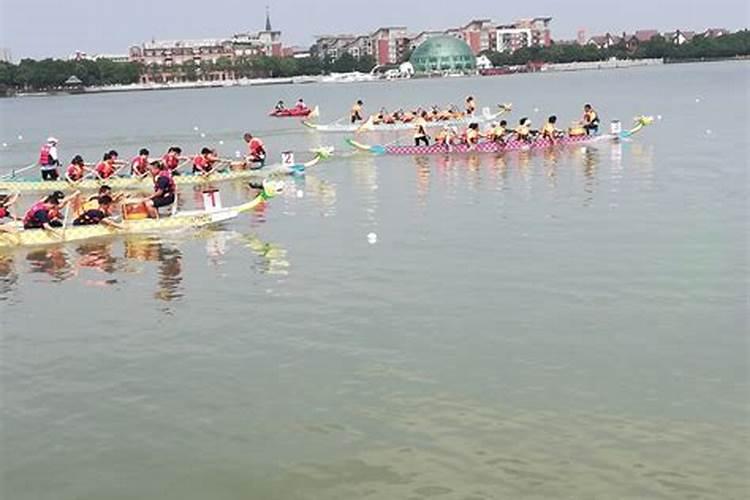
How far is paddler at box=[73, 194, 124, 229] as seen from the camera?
55.5 ft

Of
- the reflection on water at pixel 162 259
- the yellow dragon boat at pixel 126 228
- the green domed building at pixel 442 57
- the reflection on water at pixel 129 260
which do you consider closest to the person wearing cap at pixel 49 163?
the yellow dragon boat at pixel 126 228

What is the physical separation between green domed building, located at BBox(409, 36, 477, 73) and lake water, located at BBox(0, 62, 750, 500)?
163 meters

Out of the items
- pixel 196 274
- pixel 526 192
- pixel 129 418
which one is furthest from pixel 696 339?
pixel 526 192

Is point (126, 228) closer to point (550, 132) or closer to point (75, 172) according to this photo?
point (75, 172)

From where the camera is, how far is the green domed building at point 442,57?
179250 mm

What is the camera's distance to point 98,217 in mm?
16969

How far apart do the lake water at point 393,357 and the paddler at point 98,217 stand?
41 centimetres

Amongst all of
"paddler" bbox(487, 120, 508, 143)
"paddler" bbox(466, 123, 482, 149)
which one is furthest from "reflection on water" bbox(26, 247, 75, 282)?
Result: "paddler" bbox(487, 120, 508, 143)

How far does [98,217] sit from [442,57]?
167825mm

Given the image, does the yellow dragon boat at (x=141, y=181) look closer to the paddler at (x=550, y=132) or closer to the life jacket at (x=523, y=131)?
the life jacket at (x=523, y=131)

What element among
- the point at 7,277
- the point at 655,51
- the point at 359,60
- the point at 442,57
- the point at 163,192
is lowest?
the point at 7,277

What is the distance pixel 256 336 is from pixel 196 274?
367 centimetres

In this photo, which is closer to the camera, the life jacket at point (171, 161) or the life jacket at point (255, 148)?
the life jacket at point (171, 161)

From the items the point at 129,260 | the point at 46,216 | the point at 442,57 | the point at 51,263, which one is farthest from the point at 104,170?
the point at 442,57
